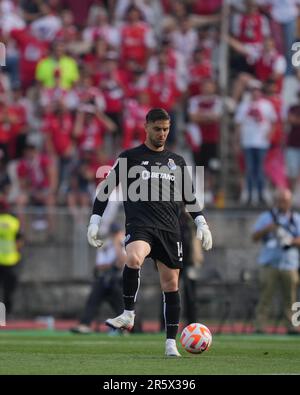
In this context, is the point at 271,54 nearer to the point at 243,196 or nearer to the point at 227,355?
the point at 243,196

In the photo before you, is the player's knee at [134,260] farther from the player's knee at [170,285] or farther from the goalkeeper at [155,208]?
the player's knee at [170,285]

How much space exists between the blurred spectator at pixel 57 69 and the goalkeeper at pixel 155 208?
11.9 meters

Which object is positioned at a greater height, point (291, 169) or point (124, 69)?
point (124, 69)

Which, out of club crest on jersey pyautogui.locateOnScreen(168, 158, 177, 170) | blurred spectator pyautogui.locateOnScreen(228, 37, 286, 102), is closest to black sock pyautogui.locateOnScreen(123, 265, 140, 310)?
club crest on jersey pyautogui.locateOnScreen(168, 158, 177, 170)

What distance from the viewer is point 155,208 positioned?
13.6 metres

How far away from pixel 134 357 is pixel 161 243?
125cm

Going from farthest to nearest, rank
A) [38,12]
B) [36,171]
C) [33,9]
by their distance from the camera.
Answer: [33,9] → [38,12] → [36,171]

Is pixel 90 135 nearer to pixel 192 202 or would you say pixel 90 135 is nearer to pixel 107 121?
pixel 107 121

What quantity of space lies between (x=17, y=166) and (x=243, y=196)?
188 inches

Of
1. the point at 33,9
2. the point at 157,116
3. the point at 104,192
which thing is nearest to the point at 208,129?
the point at 33,9

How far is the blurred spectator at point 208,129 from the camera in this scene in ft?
84.0

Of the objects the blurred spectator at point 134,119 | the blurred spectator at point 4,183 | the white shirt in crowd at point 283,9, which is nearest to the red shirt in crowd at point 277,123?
the white shirt in crowd at point 283,9

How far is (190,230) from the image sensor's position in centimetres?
2141
